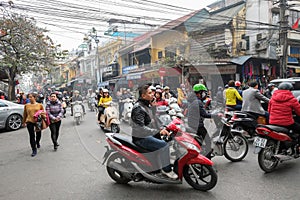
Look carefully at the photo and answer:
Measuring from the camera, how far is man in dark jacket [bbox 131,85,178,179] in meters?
3.04

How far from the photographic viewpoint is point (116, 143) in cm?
329

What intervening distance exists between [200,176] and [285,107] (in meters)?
1.87

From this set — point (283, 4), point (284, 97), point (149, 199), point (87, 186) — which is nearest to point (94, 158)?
point (87, 186)

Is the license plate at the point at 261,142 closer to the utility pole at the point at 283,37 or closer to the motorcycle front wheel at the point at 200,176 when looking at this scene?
the motorcycle front wheel at the point at 200,176

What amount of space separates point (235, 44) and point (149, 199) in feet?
51.9

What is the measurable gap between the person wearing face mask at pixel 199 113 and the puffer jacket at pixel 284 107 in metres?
1.07

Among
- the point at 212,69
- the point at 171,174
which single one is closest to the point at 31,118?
the point at 171,174

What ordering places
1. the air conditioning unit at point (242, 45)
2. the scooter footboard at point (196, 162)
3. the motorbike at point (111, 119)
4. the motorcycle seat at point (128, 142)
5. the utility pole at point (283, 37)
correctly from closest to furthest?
1. the scooter footboard at point (196, 162)
2. the motorcycle seat at point (128, 142)
3. the motorbike at point (111, 119)
4. the utility pole at point (283, 37)
5. the air conditioning unit at point (242, 45)

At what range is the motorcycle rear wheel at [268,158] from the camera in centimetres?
367

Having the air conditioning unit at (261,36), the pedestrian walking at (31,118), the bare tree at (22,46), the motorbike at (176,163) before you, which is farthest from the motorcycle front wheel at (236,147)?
the air conditioning unit at (261,36)

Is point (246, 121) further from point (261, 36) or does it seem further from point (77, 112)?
point (261, 36)

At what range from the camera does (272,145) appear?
12.6ft

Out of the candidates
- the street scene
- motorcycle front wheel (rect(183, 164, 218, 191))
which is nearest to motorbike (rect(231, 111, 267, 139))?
the street scene

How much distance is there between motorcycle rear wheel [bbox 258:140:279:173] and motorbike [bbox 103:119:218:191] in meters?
1.05
